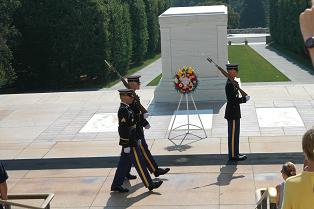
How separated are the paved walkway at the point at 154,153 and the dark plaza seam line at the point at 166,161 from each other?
0.01 metres

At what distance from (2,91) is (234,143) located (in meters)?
17.9

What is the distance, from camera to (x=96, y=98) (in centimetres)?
1296

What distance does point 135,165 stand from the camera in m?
6.65

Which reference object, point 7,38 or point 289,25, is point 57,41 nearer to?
point 7,38

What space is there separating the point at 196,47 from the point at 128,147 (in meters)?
5.73

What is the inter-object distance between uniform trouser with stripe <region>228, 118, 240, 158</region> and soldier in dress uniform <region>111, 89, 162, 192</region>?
1358 millimetres

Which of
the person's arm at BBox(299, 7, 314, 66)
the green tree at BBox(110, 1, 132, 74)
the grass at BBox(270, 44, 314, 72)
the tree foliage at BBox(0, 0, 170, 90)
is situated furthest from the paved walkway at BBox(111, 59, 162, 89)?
the person's arm at BBox(299, 7, 314, 66)

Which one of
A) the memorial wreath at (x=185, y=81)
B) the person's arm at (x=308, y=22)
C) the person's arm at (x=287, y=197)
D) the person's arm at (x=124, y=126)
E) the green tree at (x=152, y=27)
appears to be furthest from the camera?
the green tree at (x=152, y=27)

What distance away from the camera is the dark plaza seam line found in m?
7.75

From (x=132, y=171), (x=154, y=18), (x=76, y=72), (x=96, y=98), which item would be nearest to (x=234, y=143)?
(x=132, y=171)

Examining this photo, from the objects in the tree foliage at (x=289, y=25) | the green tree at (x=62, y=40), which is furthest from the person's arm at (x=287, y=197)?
the tree foliage at (x=289, y=25)

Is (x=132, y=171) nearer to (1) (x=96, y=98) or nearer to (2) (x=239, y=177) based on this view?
(2) (x=239, y=177)

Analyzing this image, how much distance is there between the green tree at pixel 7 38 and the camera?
69.5 feet

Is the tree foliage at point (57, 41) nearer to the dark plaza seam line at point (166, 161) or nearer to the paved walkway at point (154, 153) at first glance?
the paved walkway at point (154, 153)
